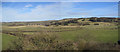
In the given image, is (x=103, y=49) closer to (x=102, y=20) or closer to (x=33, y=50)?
(x=33, y=50)

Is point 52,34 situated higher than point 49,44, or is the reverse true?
point 52,34

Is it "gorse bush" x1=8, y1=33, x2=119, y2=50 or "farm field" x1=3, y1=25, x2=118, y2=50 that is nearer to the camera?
"gorse bush" x1=8, y1=33, x2=119, y2=50

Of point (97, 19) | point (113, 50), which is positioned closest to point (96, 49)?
point (113, 50)

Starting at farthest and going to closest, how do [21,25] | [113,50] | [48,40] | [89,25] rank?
[89,25] < [21,25] < [48,40] < [113,50]

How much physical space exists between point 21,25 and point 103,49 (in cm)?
835

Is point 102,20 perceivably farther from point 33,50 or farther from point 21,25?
point 33,50

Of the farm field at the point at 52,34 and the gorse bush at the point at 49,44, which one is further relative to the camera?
the farm field at the point at 52,34

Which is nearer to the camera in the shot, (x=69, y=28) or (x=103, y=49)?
(x=103, y=49)

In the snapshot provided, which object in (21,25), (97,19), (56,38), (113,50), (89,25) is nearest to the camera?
(113,50)

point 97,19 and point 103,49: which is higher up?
point 97,19

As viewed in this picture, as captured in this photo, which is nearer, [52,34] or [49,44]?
[49,44]

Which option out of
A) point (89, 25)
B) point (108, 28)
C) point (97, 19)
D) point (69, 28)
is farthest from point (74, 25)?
point (108, 28)

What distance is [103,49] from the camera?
5.93m

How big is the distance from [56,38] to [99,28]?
33.0 ft
